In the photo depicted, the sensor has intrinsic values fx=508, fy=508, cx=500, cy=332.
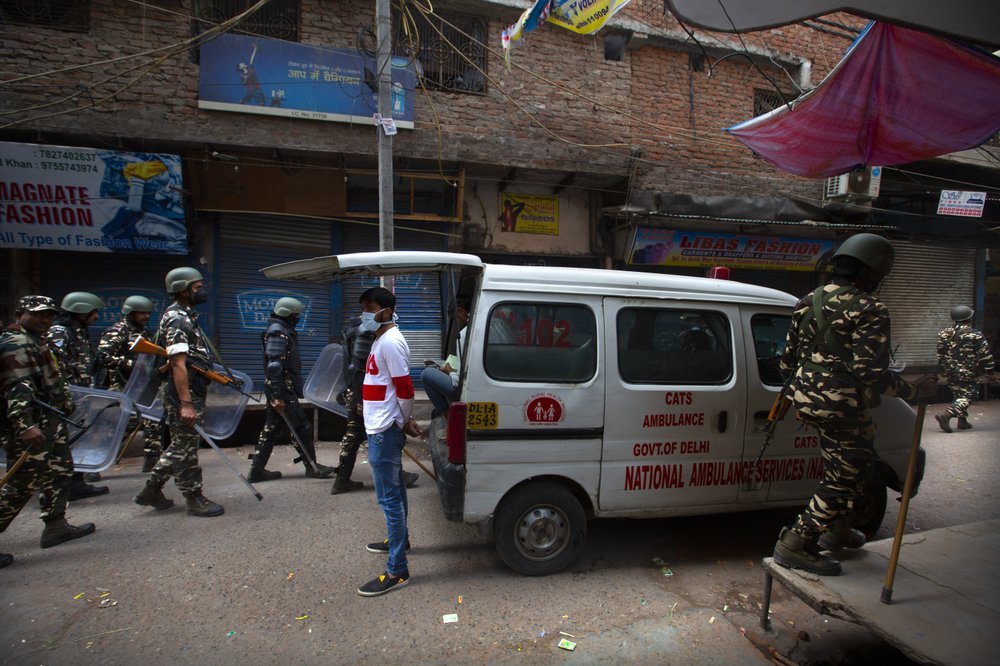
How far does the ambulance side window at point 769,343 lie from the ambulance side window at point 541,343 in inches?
50.8

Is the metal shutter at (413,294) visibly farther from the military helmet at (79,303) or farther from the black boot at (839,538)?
the black boot at (839,538)

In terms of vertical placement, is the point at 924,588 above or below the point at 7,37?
below

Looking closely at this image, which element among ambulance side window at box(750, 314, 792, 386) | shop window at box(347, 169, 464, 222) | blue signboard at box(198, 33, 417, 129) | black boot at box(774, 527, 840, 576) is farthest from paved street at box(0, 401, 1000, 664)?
blue signboard at box(198, 33, 417, 129)

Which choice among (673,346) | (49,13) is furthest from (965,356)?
(49,13)

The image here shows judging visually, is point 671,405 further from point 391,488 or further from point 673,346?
point 391,488

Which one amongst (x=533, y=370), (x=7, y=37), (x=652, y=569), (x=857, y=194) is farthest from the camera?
(x=857, y=194)

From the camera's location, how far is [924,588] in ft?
8.83

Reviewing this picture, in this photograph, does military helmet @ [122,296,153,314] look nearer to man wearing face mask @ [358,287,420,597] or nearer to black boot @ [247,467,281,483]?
black boot @ [247,467,281,483]

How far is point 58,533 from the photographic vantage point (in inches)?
148

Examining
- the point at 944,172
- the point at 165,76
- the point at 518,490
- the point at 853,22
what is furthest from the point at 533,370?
the point at 944,172

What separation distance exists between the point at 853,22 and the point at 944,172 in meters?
4.03

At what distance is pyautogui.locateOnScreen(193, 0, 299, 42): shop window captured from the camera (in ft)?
26.1

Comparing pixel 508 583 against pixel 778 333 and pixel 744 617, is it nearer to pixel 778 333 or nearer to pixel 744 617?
pixel 744 617

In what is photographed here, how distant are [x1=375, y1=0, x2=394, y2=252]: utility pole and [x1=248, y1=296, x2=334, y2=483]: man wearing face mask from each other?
159cm
